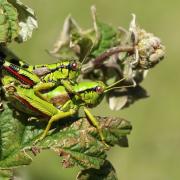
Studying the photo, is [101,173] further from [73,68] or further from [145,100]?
[145,100]

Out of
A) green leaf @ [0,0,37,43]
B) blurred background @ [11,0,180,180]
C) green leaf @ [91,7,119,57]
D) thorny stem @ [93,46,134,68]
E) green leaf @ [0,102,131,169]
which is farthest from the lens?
blurred background @ [11,0,180,180]

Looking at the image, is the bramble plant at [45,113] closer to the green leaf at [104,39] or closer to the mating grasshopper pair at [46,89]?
the mating grasshopper pair at [46,89]

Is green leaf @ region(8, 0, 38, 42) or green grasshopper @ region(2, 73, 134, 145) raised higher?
green leaf @ region(8, 0, 38, 42)

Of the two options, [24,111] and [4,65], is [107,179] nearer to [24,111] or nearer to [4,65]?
[24,111]

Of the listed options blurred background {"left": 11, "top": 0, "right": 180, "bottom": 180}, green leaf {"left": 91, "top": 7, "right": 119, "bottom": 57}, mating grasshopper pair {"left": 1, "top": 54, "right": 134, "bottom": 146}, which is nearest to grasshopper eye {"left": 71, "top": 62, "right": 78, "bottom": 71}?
mating grasshopper pair {"left": 1, "top": 54, "right": 134, "bottom": 146}

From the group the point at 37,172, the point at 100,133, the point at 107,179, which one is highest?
the point at 100,133

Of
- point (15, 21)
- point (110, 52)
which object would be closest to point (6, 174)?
point (15, 21)

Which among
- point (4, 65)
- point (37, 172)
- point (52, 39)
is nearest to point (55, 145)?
point (4, 65)

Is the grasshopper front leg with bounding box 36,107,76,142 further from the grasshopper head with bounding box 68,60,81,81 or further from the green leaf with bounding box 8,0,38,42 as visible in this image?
the green leaf with bounding box 8,0,38,42
